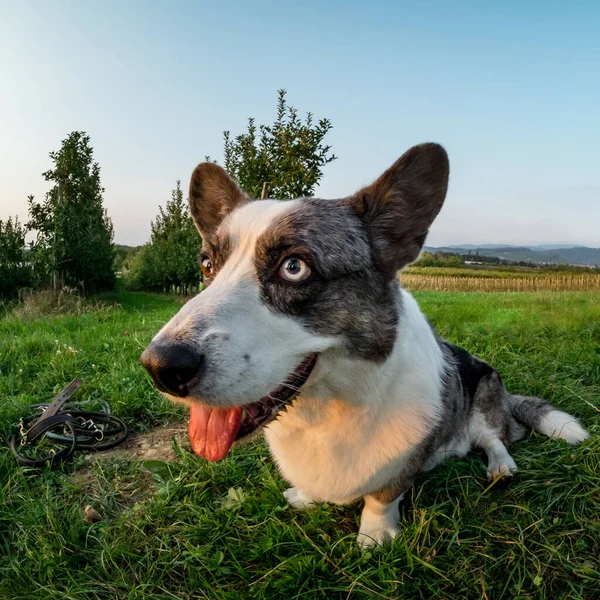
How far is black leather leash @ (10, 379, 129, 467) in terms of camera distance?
123 inches

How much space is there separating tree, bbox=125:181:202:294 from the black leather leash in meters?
19.6

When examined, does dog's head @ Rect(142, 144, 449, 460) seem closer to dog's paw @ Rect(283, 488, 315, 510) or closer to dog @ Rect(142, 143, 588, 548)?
dog @ Rect(142, 143, 588, 548)

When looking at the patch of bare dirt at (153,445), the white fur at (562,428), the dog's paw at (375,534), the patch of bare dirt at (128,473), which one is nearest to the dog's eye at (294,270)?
the dog's paw at (375,534)

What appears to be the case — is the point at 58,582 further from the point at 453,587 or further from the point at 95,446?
the point at 453,587

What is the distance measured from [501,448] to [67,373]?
4246 millimetres

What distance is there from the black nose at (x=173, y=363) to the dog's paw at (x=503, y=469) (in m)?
1.97

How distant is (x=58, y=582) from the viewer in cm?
214

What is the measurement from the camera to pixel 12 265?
20109 millimetres

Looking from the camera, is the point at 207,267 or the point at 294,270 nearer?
the point at 294,270

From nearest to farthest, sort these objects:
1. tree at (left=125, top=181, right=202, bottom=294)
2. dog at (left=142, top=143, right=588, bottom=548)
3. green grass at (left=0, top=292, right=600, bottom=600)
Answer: dog at (left=142, top=143, right=588, bottom=548) < green grass at (left=0, top=292, right=600, bottom=600) < tree at (left=125, top=181, right=202, bottom=294)

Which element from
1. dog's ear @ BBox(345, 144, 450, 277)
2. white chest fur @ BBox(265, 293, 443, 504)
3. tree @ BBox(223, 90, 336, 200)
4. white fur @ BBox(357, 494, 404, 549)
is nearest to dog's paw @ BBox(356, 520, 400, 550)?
white fur @ BBox(357, 494, 404, 549)

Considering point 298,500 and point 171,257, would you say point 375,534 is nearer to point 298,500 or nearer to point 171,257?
point 298,500

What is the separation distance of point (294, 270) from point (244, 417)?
25.6 inches

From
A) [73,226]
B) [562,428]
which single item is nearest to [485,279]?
[73,226]
